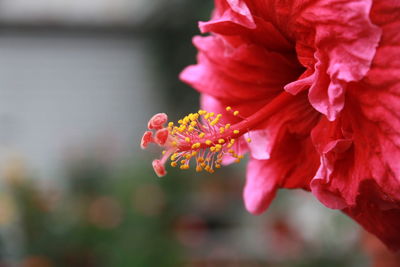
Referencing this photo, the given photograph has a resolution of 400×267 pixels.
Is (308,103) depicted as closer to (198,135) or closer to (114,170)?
(198,135)

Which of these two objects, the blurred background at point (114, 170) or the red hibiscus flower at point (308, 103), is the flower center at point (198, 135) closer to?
the red hibiscus flower at point (308, 103)

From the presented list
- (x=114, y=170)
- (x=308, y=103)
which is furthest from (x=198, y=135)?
(x=114, y=170)

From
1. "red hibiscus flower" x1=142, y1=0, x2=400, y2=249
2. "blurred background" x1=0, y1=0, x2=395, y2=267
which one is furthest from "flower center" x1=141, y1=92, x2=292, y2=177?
"blurred background" x1=0, y1=0, x2=395, y2=267

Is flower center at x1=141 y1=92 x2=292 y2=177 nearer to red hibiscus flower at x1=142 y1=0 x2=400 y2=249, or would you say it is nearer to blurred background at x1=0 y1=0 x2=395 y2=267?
red hibiscus flower at x1=142 y1=0 x2=400 y2=249

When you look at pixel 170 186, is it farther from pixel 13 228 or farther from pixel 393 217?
pixel 393 217

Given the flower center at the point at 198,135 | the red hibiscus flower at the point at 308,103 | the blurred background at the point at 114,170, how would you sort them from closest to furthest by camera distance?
1. the red hibiscus flower at the point at 308,103
2. the flower center at the point at 198,135
3. the blurred background at the point at 114,170

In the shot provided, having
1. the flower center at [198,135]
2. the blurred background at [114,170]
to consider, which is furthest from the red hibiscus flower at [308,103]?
the blurred background at [114,170]

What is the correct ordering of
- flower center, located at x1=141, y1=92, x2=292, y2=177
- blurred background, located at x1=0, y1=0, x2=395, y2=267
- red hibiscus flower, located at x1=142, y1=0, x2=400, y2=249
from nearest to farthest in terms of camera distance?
red hibiscus flower, located at x1=142, y1=0, x2=400, y2=249 → flower center, located at x1=141, y1=92, x2=292, y2=177 → blurred background, located at x1=0, y1=0, x2=395, y2=267
